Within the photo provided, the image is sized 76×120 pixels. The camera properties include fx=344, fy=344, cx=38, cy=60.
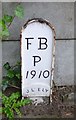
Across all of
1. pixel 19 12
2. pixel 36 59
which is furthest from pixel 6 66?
pixel 19 12

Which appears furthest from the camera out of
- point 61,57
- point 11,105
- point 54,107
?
point 61,57

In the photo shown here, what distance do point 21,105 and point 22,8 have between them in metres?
0.98

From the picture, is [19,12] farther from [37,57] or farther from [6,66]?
[6,66]

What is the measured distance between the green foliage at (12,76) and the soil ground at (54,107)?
0.13m

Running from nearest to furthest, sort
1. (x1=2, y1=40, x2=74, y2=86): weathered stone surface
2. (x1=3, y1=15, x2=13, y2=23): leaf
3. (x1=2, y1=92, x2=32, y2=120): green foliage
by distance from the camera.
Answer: (x1=2, y1=92, x2=32, y2=120): green foliage, (x1=3, y1=15, x2=13, y2=23): leaf, (x1=2, y1=40, x2=74, y2=86): weathered stone surface

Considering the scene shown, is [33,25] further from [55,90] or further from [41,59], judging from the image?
[55,90]

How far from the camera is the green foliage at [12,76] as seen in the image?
3633mm

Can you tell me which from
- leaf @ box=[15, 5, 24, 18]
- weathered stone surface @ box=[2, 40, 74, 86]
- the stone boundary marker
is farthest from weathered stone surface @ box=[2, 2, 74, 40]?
the stone boundary marker

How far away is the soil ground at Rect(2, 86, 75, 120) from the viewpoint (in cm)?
350

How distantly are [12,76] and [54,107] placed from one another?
21.6 inches

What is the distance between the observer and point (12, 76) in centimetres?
364

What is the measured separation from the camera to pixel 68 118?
3.48 m

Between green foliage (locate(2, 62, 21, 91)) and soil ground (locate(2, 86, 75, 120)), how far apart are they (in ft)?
0.42

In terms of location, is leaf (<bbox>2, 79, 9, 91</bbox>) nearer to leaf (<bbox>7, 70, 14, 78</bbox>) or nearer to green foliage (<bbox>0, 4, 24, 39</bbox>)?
leaf (<bbox>7, 70, 14, 78</bbox>)
